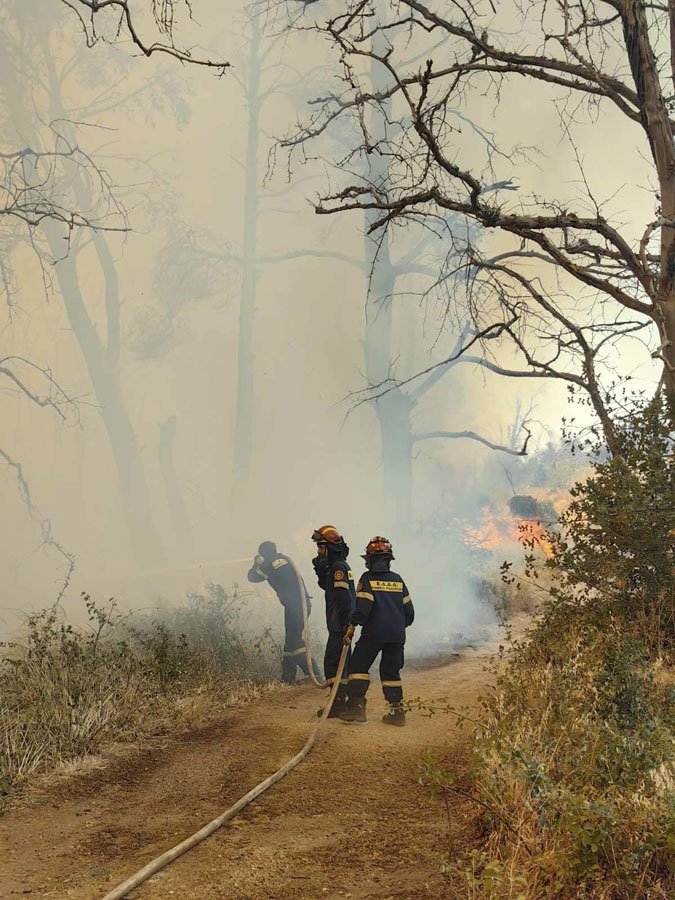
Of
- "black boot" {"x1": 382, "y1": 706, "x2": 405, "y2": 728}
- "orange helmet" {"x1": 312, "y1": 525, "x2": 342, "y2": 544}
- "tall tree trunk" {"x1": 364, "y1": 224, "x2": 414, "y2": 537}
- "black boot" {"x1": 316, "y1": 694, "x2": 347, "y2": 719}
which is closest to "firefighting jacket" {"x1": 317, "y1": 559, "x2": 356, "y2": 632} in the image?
"orange helmet" {"x1": 312, "y1": 525, "x2": 342, "y2": 544}

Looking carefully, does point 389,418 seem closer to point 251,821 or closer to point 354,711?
point 354,711

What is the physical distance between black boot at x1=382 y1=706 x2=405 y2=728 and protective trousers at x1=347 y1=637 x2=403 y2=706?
159mm

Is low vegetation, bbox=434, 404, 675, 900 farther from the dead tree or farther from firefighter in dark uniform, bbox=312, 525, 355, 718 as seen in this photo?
the dead tree

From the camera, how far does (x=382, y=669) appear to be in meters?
7.73

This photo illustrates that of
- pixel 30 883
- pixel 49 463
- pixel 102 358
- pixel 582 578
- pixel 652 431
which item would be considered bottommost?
pixel 30 883

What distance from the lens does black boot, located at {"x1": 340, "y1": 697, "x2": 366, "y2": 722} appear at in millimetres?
7500

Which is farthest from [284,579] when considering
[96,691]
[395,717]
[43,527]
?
[43,527]

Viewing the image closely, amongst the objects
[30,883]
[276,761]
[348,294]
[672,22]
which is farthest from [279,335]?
[30,883]

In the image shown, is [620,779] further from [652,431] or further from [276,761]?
[652,431]

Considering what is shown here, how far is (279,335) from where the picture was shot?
23.6 meters

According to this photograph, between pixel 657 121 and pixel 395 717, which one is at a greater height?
pixel 657 121

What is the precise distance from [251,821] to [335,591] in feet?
11.7

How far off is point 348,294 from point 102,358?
760cm

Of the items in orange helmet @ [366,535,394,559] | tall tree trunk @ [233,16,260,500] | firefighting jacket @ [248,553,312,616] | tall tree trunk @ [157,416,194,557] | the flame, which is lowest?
firefighting jacket @ [248,553,312,616]
